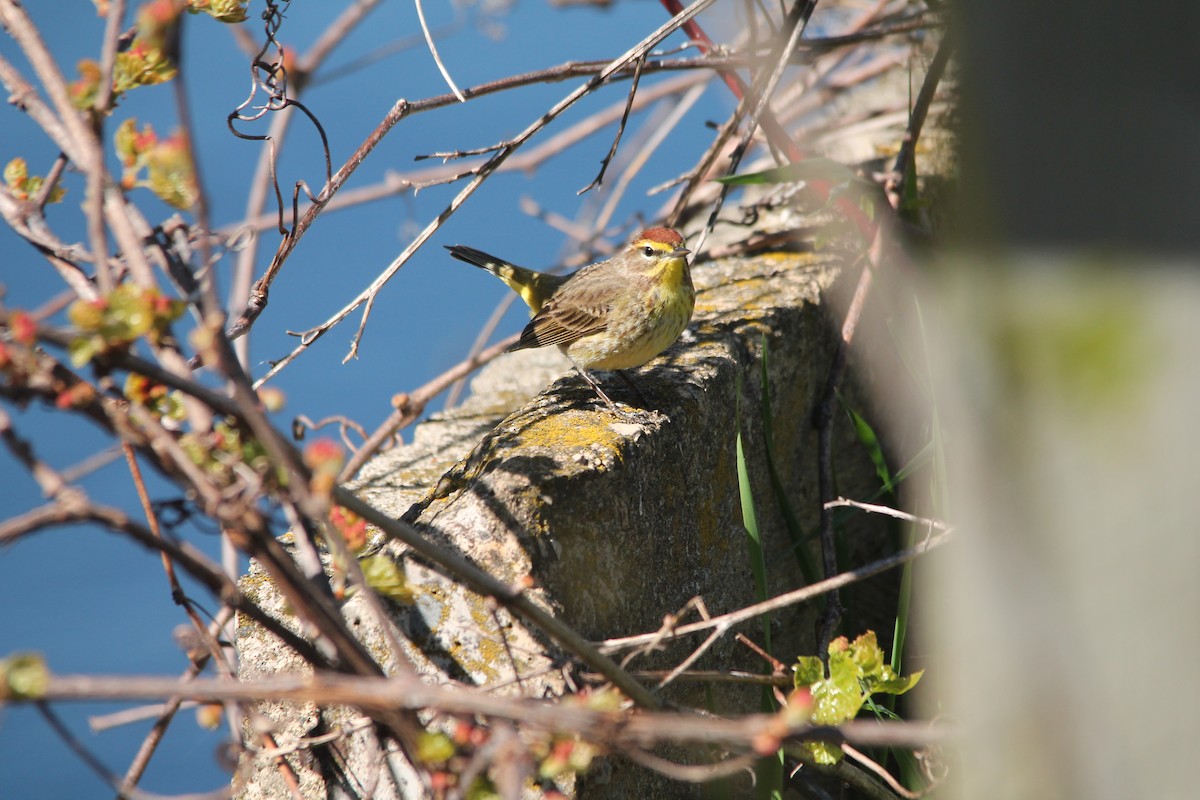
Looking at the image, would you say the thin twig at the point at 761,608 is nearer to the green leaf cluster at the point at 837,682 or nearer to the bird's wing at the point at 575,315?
the green leaf cluster at the point at 837,682

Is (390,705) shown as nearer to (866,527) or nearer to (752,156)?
(866,527)

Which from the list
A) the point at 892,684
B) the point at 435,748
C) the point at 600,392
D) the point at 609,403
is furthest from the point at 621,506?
the point at 435,748

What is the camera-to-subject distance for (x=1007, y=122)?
3.03ft

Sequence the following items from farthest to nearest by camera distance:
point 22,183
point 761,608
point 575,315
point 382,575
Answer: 1. point 575,315
2. point 761,608
3. point 22,183
4. point 382,575

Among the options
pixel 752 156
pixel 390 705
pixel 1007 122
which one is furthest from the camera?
pixel 752 156

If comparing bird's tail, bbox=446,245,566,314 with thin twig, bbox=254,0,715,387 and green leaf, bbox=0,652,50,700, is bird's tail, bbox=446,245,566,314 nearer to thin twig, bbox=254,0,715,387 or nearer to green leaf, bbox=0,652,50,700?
thin twig, bbox=254,0,715,387

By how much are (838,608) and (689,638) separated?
1.80 feet

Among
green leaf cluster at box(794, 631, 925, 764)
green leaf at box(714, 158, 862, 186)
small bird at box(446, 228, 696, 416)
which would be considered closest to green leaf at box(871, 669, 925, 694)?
green leaf cluster at box(794, 631, 925, 764)

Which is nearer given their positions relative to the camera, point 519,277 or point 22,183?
point 22,183

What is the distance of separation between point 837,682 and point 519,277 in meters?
2.70

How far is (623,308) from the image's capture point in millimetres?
3260

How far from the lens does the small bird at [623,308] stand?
314cm

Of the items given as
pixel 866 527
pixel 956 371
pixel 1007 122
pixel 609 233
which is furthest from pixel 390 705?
pixel 609 233

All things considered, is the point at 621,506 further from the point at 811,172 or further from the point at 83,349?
the point at 811,172
